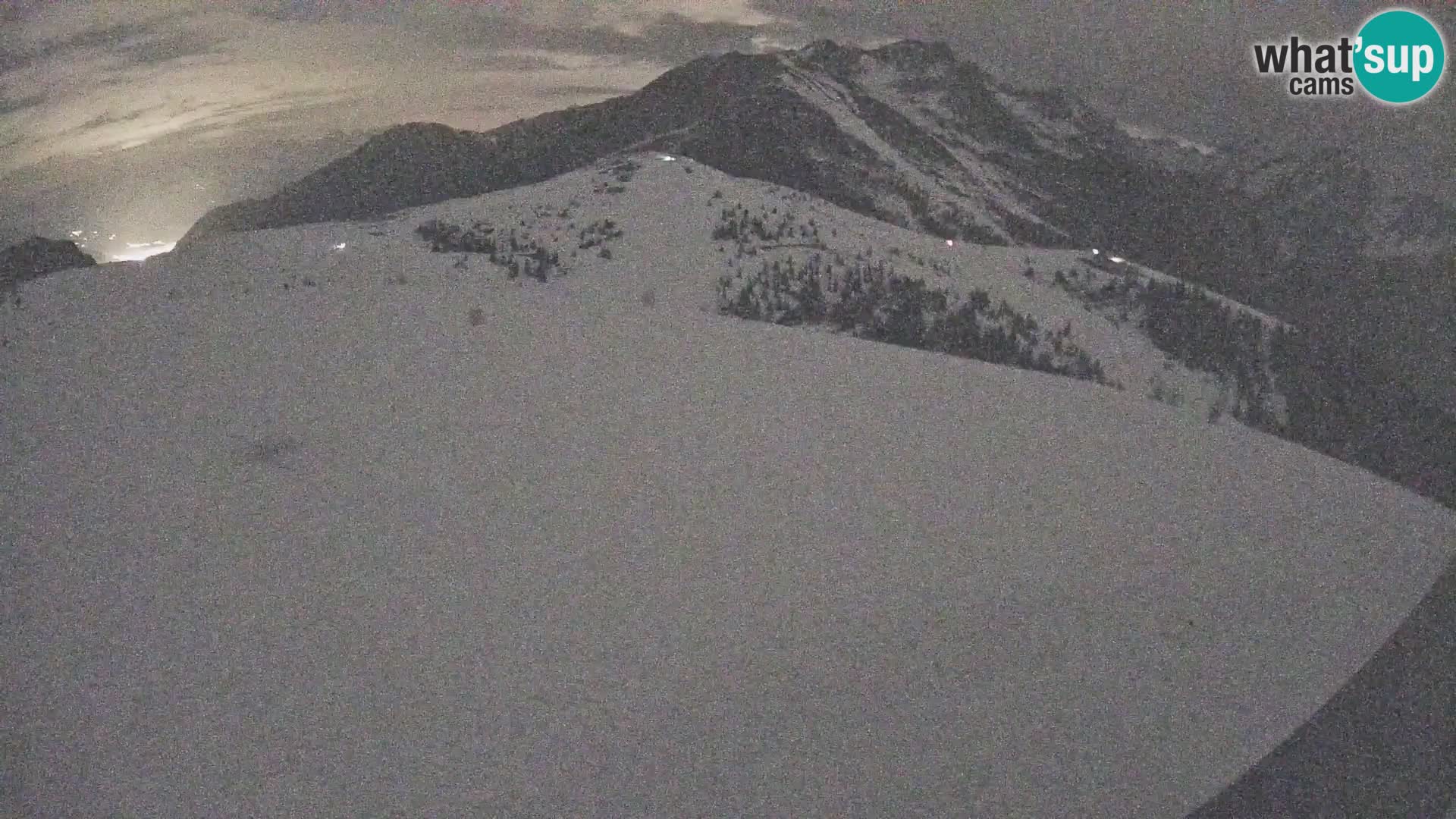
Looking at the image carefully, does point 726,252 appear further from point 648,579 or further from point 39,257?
point 39,257

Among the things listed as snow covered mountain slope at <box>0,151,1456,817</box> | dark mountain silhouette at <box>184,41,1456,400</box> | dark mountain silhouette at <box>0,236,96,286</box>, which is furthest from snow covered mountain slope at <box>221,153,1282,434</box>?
dark mountain silhouette at <box>184,41,1456,400</box>

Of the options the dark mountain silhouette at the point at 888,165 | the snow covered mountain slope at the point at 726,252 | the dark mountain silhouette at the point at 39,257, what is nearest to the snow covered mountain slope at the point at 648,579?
the snow covered mountain slope at the point at 726,252

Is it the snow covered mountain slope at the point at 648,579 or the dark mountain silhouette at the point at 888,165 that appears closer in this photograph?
the snow covered mountain slope at the point at 648,579

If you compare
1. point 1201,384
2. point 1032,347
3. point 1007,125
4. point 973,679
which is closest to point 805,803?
point 973,679

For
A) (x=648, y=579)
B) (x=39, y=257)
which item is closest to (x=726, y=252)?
(x=648, y=579)

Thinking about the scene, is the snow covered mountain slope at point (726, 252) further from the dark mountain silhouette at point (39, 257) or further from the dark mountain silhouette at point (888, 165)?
the dark mountain silhouette at point (888, 165)

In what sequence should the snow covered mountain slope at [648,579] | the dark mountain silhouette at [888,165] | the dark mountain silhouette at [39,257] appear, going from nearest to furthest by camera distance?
the snow covered mountain slope at [648,579] < the dark mountain silhouette at [39,257] < the dark mountain silhouette at [888,165]

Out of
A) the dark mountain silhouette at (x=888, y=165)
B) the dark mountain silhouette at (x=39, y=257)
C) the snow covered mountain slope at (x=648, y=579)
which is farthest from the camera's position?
the dark mountain silhouette at (x=888, y=165)

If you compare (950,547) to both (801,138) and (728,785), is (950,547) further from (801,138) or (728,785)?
(801,138)
